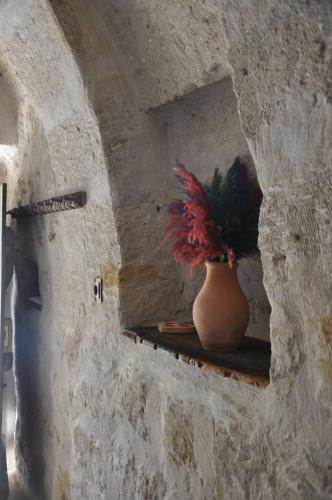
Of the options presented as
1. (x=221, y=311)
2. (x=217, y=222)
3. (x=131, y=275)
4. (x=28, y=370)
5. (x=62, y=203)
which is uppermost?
(x=62, y=203)

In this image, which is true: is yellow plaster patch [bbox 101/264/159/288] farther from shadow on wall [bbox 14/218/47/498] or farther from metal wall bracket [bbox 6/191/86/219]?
shadow on wall [bbox 14/218/47/498]

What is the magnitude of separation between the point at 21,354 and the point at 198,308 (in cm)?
187

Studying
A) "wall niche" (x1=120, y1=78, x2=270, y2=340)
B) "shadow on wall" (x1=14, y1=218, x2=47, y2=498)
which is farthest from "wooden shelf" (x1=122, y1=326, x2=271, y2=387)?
"shadow on wall" (x1=14, y1=218, x2=47, y2=498)

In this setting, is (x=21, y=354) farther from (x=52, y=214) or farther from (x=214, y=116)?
(x=214, y=116)

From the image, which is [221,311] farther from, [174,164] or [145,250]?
[174,164]

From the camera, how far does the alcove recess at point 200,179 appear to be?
55.1 inches

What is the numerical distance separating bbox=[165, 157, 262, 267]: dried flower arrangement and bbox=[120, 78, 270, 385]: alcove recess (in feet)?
0.53

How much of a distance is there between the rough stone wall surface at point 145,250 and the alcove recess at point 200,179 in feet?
0.13

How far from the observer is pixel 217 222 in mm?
1276

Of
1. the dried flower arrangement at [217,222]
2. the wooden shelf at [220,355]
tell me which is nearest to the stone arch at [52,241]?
the wooden shelf at [220,355]

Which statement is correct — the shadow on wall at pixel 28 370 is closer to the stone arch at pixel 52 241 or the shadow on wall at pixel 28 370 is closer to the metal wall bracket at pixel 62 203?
the stone arch at pixel 52 241

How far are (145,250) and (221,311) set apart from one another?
0.53m

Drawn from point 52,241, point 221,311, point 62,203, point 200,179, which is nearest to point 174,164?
point 200,179

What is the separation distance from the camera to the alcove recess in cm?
140
